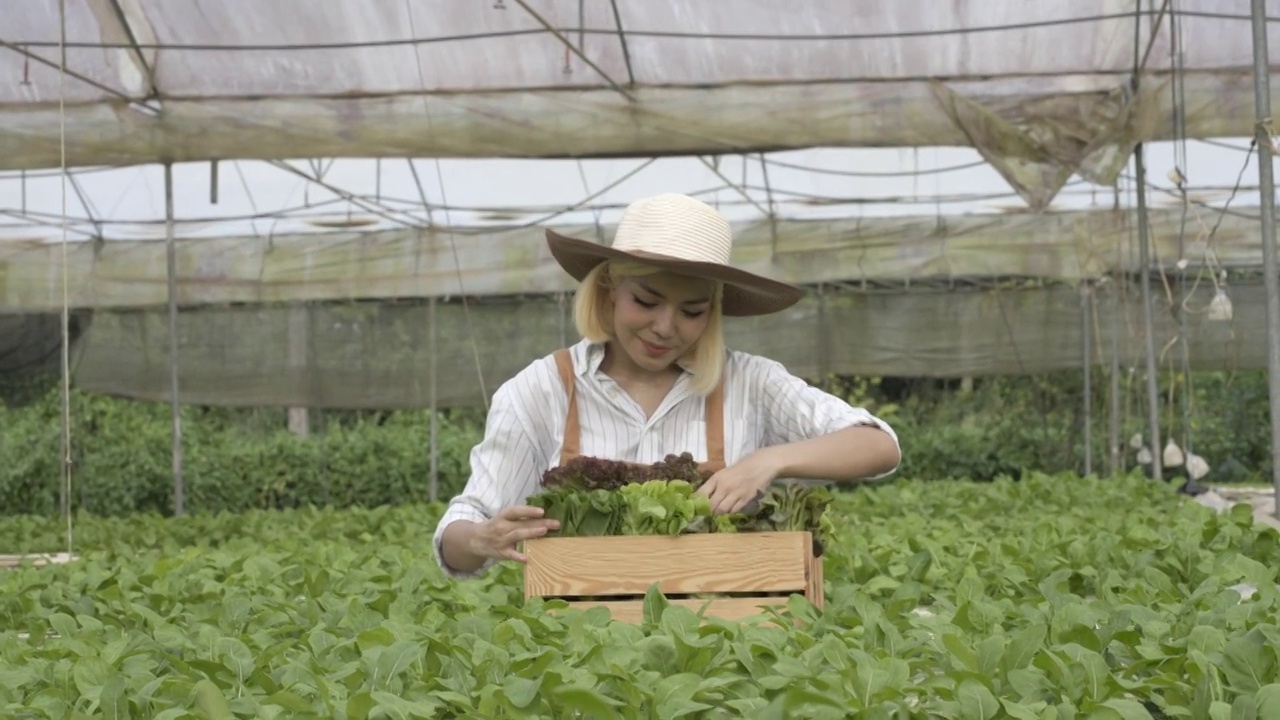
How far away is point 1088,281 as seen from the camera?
13.0 metres

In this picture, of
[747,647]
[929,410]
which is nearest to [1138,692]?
[747,647]

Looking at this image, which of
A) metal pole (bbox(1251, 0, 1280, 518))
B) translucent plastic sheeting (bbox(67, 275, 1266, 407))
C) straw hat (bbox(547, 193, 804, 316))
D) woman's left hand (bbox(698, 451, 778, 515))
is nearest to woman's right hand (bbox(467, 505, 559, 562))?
woman's left hand (bbox(698, 451, 778, 515))

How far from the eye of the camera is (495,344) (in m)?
13.8

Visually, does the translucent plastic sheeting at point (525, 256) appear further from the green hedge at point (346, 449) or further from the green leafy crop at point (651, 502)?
the green leafy crop at point (651, 502)

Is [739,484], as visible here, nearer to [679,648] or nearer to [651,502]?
[651,502]

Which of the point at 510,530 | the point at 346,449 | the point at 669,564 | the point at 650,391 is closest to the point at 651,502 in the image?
the point at 669,564

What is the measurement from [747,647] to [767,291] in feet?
3.45

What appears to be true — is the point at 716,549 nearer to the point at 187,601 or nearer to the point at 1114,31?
the point at 187,601

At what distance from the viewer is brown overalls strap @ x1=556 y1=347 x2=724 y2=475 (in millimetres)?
3105

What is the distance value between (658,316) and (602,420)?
262 millimetres

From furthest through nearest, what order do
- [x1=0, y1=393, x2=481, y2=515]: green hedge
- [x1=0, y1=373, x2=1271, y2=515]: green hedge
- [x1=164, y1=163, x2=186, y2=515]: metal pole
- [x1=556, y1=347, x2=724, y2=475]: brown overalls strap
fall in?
[x1=0, y1=373, x2=1271, y2=515]: green hedge
[x1=0, y1=393, x2=481, y2=515]: green hedge
[x1=164, y1=163, x2=186, y2=515]: metal pole
[x1=556, y1=347, x2=724, y2=475]: brown overalls strap

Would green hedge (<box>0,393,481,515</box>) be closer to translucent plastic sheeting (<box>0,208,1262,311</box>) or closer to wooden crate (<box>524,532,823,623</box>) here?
translucent plastic sheeting (<box>0,208,1262,311</box>)

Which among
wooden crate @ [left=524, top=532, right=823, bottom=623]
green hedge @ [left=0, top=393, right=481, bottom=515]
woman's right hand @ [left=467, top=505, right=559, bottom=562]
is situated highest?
woman's right hand @ [left=467, top=505, right=559, bottom=562]

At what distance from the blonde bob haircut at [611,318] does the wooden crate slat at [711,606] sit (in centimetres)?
47
